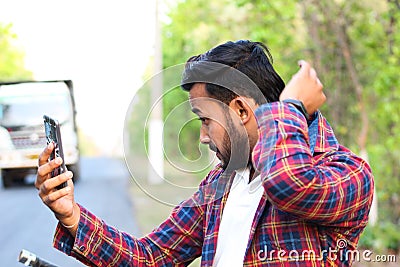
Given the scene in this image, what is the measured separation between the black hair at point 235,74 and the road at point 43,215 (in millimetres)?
4946

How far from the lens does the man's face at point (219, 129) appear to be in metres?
1.83

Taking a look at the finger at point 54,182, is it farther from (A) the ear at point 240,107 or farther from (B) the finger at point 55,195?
(A) the ear at point 240,107

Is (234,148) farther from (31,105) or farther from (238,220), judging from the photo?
(31,105)

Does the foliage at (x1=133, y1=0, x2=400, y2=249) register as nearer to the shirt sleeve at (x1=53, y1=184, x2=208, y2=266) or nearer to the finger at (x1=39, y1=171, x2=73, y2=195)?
the shirt sleeve at (x1=53, y1=184, x2=208, y2=266)

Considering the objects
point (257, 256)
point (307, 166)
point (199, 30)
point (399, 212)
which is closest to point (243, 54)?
point (307, 166)

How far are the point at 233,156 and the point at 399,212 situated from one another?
26.0 ft

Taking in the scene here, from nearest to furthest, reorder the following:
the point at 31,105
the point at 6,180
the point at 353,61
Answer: the point at 31,105 → the point at 353,61 → the point at 6,180

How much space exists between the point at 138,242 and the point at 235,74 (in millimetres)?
601

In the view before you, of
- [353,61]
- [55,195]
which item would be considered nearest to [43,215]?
[353,61]

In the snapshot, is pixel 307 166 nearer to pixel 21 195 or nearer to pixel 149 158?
pixel 149 158

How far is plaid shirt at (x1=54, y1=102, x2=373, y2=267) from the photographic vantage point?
1.63 m

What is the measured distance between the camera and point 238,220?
1.86m

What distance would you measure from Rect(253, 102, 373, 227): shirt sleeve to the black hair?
135mm

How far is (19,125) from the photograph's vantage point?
3102mm
